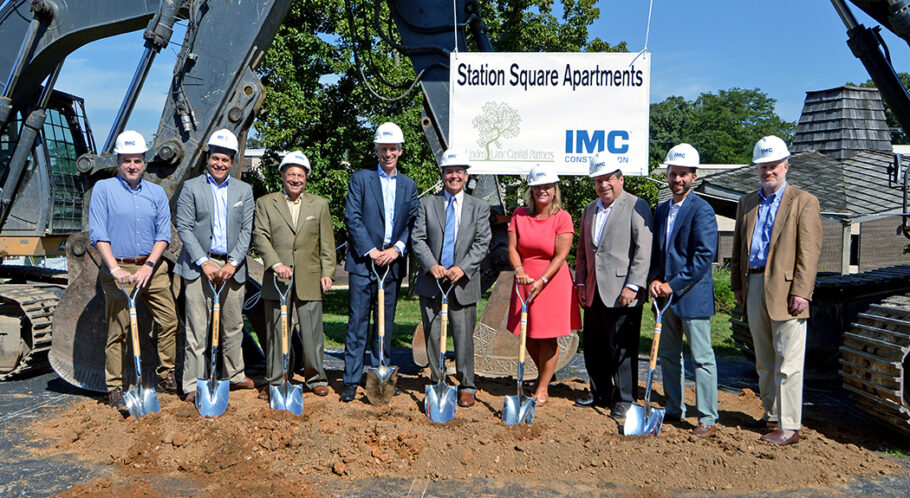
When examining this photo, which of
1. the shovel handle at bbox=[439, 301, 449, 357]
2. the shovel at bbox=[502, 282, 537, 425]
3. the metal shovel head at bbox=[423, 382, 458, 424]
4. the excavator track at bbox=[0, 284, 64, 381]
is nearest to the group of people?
the shovel handle at bbox=[439, 301, 449, 357]

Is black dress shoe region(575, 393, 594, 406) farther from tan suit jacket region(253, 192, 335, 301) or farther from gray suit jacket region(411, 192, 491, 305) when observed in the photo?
tan suit jacket region(253, 192, 335, 301)

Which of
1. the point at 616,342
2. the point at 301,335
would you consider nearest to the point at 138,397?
the point at 301,335

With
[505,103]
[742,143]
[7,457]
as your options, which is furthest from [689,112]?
[7,457]

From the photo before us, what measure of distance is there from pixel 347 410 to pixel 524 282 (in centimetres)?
162

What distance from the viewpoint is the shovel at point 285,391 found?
5391 mm

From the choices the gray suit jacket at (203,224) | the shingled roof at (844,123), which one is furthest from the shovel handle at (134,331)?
the shingled roof at (844,123)

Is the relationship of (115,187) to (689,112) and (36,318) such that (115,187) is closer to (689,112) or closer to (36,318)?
(36,318)

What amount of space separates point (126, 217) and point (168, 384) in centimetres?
144

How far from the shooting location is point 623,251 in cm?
542

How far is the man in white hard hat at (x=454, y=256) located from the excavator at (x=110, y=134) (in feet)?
3.68

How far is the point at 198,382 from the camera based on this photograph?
542 cm

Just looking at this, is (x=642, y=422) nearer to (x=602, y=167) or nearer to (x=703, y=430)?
(x=703, y=430)

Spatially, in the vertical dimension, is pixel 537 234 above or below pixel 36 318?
above

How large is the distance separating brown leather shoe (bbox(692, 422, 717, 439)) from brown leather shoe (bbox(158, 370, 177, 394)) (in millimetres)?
4054
